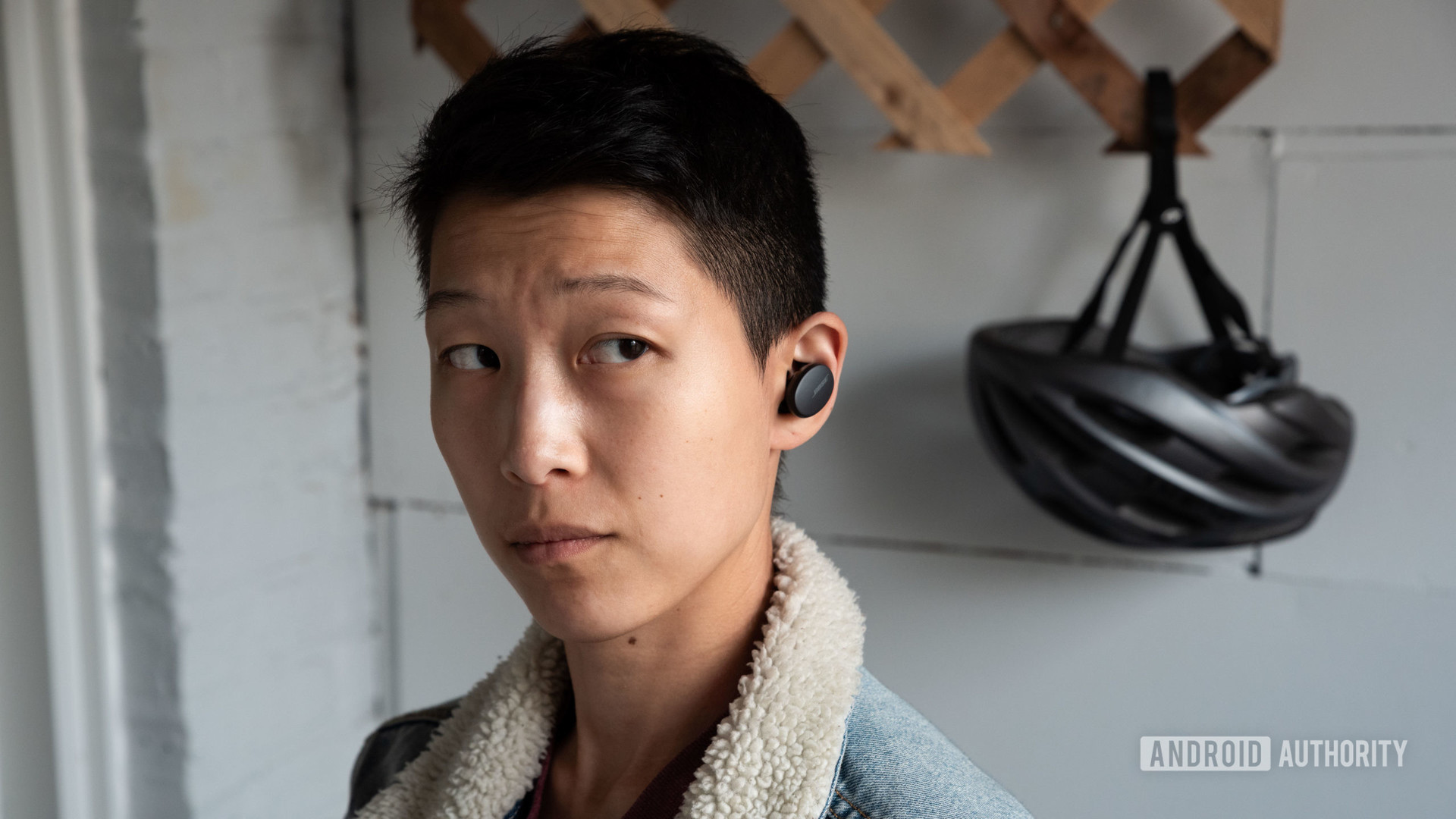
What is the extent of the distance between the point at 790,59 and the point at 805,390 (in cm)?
69

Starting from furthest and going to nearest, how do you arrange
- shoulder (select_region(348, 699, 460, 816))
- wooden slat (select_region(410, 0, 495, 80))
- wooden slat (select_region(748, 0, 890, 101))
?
wooden slat (select_region(410, 0, 495, 80)) → wooden slat (select_region(748, 0, 890, 101)) → shoulder (select_region(348, 699, 460, 816))

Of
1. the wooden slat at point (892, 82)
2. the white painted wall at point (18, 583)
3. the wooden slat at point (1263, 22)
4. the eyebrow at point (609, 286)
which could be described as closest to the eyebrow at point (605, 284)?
the eyebrow at point (609, 286)

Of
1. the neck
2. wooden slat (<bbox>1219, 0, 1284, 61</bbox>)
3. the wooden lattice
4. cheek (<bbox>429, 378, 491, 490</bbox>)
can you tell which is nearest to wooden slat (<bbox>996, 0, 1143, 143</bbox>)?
the wooden lattice

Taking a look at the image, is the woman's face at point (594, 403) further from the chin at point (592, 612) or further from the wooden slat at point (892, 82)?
the wooden slat at point (892, 82)

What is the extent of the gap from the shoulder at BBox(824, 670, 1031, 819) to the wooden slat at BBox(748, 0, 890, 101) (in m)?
0.79

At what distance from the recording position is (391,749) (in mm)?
843

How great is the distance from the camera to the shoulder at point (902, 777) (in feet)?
1.85

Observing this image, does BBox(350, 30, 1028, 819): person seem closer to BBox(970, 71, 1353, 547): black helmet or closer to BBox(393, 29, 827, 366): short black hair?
BBox(393, 29, 827, 366): short black hair

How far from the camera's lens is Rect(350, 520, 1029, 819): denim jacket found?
0.57 meters

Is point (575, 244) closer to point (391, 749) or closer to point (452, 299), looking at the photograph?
point (452, 299)

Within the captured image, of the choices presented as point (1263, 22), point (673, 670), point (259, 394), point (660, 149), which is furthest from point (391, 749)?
point (1263, 22)

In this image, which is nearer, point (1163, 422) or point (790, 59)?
point (1163, 422)

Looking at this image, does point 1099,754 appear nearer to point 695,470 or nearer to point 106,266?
point 695,470

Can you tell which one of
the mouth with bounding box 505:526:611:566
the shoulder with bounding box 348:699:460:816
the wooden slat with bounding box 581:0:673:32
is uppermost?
the wooden slat with bounding box 581:0:673:32
